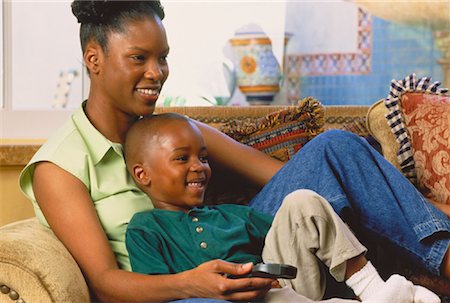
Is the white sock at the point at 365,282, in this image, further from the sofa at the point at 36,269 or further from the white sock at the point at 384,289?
the sofa at the point at 36,269

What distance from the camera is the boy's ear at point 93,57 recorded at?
75.5 inches

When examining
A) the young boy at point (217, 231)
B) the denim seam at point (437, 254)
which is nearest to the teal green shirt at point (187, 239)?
A: the young boy at point (217, 231)

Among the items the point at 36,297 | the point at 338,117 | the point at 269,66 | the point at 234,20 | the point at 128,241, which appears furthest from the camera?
the point at 234,20

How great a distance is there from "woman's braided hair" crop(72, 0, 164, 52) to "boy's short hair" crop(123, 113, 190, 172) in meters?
0.18

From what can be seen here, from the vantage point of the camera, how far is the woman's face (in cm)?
187

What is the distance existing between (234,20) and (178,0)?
0.35 metres

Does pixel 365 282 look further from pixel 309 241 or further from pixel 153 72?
pixel 153 72

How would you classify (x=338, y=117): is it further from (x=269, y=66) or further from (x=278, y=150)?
(x=269, y=66)

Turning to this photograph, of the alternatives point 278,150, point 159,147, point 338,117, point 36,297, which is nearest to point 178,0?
point 338,117

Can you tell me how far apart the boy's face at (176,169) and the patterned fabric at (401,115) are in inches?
23.8

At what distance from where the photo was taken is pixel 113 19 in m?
1.91

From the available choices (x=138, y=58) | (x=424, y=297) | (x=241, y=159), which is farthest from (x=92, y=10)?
(x=424, y=297)

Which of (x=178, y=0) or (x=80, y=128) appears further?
(x=178, y=0)

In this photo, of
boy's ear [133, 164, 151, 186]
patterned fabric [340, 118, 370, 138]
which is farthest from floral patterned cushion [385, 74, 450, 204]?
boy's ear [133, 164, 151, 186]
